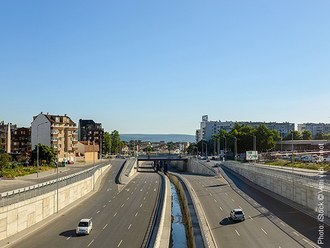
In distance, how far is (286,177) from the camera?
6731 cm

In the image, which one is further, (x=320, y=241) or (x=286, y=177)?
(x=286, y=177)

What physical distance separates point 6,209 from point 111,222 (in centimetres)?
1488

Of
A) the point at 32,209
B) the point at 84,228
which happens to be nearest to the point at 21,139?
the point at 32,209

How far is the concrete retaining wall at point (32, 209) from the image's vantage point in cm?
4069

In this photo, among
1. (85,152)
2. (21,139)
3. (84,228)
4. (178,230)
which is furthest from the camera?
(21,139)

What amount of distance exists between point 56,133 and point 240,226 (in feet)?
327

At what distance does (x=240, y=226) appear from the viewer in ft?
154

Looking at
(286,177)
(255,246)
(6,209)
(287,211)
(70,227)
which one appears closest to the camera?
(255,246)

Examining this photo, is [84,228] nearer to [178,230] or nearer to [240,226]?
[178,230]

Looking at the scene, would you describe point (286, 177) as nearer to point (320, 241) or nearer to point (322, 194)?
point (322, 194)

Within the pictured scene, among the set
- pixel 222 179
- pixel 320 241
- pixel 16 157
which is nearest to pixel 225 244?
pixel 320 241

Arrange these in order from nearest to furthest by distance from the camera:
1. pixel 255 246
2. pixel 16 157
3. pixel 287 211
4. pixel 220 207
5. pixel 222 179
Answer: pixel 255 246 < pixel 287 211 < pixel 220 207 < pixel 222 179 < pixel 16 157

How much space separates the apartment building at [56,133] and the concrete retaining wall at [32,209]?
68.0 meters

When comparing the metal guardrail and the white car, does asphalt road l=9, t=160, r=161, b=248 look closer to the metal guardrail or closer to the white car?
the white car
